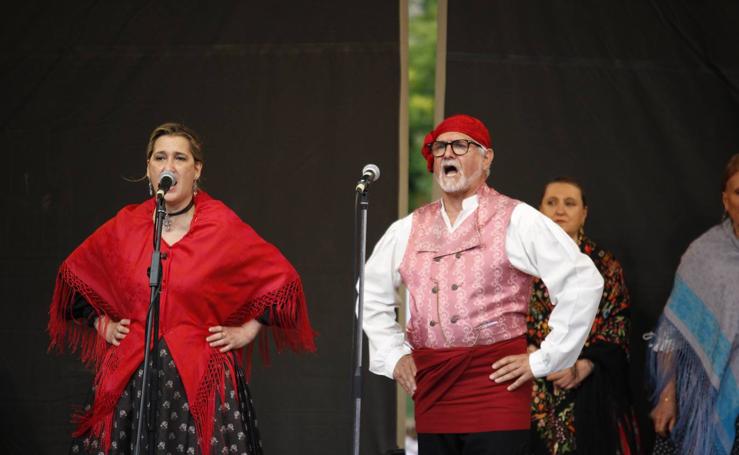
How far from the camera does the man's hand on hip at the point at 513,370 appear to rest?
322 cm

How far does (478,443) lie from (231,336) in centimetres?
99

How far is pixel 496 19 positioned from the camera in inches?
201

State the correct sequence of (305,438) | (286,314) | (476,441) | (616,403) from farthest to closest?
1. (305,438)
2. (616,403)
3. (286,314)
4. (476,441)

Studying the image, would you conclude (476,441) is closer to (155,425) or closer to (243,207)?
(155,425)

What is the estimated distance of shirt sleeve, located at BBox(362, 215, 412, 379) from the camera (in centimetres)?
355

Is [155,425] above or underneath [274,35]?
underneath

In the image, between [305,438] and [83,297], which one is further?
[305,438]

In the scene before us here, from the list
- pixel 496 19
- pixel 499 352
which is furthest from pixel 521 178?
pixel 499 352

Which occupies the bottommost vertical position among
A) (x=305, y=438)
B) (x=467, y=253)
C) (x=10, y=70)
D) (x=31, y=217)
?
(x=305, y=438)

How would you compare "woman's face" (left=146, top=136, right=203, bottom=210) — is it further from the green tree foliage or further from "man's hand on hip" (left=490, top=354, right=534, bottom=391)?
the green tree foliage

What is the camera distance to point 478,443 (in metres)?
3.22

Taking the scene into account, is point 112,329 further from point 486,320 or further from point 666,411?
point 666,411

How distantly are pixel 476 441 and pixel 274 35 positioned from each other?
2.69 meters

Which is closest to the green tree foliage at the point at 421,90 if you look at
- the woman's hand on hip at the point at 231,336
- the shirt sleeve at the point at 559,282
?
the woman's hand on hip at the point at 231,336
